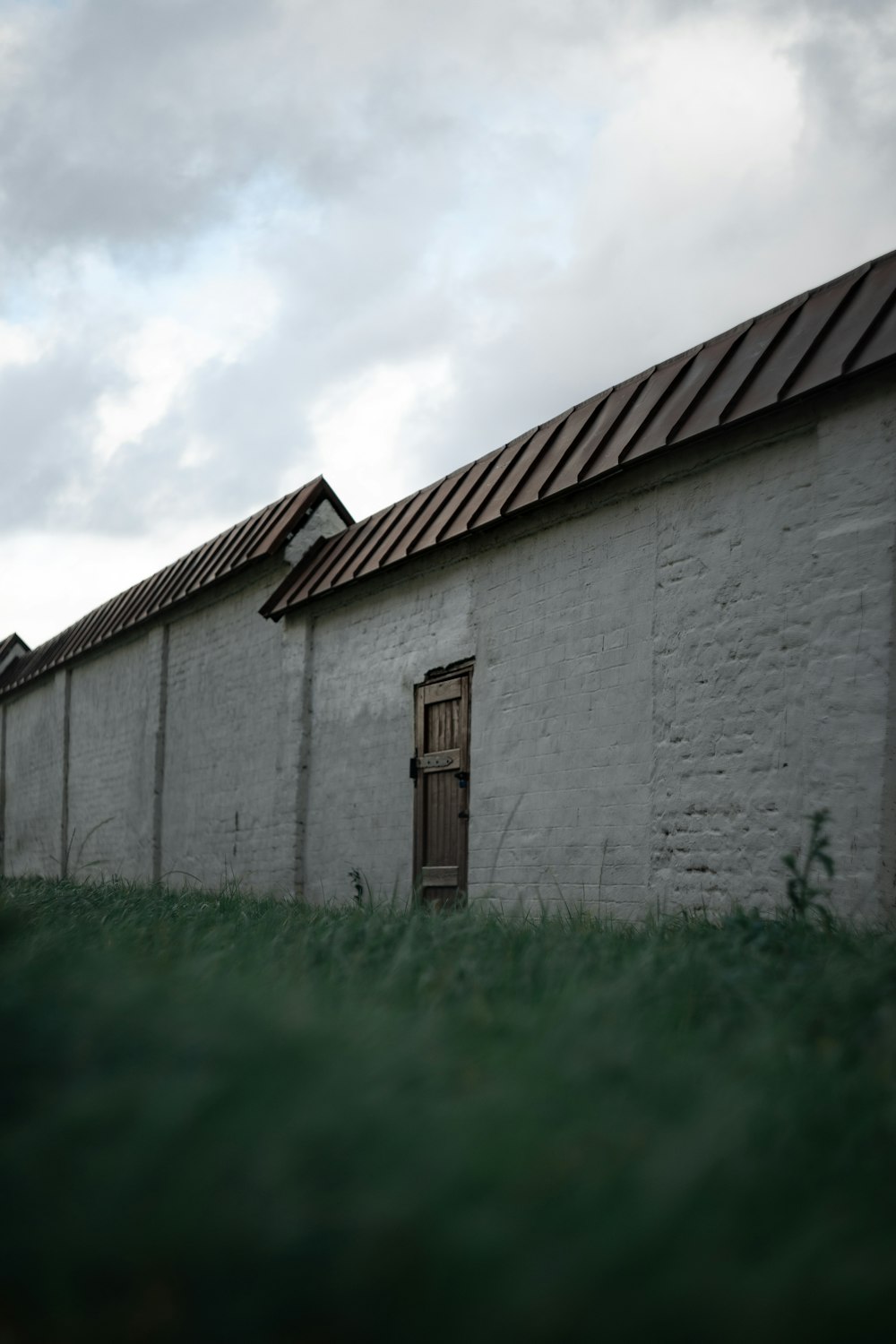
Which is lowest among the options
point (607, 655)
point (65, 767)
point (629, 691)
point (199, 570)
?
point (65, 767)

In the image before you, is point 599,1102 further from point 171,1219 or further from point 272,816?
point 272,816

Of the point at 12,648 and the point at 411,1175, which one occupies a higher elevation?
the point at 12,648

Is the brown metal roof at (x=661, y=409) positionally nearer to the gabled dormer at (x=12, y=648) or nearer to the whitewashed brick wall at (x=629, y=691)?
the whitewashed brick wall at (x=629, y=691)

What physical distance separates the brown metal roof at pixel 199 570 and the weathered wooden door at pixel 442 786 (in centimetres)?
332

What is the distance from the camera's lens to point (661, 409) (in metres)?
7.63

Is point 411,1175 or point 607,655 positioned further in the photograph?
point 607,655

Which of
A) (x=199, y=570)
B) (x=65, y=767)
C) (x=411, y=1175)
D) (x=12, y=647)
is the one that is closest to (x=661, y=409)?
(x=411, y=1175)

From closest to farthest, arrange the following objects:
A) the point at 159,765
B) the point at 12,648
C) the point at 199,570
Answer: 1. the point at 199,570
2. the point at 159,765
3. the point at 12,648

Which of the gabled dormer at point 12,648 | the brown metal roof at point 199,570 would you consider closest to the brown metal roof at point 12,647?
the gabled dormer at point 12,648

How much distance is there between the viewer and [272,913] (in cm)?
785

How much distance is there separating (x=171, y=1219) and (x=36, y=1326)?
0.73ft

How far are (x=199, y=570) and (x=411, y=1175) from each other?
12784mm

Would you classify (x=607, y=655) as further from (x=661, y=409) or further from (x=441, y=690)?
(x=441, y=690)

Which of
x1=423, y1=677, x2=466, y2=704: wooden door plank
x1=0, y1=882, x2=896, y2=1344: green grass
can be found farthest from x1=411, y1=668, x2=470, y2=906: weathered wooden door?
x1=0, y1=882, x2=896, y2=1344: green grass
